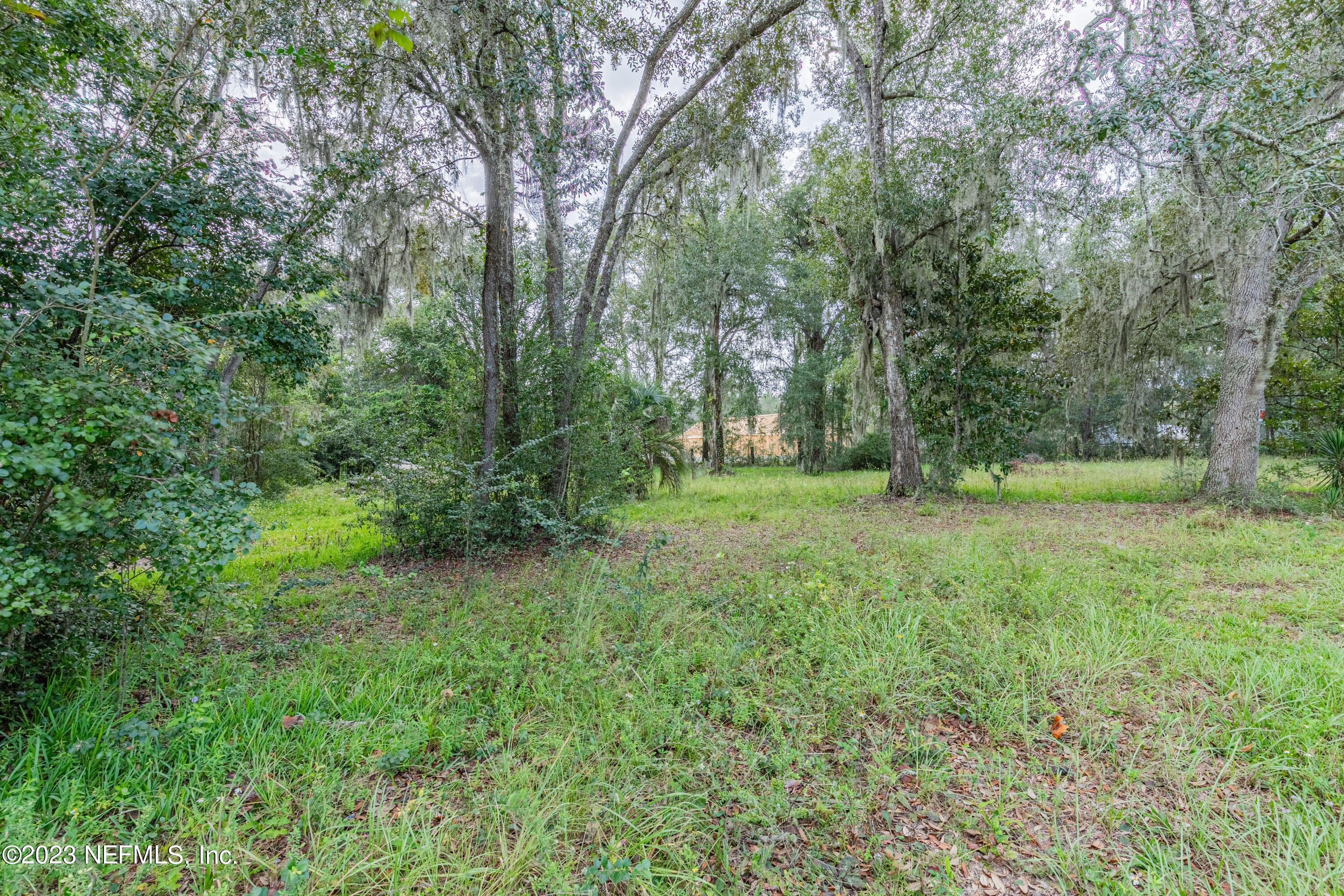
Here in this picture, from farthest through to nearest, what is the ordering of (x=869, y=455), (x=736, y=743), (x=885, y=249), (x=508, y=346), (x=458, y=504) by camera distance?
(x=869, y=455), (x=885, y=249), (x=508, y=346), (x=458, y=504), (x=736, y=743)

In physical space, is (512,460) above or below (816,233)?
below

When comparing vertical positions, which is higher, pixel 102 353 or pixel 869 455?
pixel 102 353

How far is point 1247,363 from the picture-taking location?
678cm

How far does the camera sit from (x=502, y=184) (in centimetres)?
495

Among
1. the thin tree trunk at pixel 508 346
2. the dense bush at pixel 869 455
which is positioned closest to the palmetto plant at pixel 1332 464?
the dense bush at pixel 869 455

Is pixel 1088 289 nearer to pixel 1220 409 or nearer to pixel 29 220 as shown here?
pixel 1220 409

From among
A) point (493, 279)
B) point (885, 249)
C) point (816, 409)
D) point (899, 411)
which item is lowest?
point (899, 411)

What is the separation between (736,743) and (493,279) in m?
4.66

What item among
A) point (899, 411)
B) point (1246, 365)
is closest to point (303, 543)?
point (899, 411)

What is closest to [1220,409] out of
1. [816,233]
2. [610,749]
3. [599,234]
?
[816,233]

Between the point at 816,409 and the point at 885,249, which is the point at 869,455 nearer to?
the point at 816,409

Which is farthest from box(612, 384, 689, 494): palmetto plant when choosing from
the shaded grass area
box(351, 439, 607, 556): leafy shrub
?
the shaded grass area

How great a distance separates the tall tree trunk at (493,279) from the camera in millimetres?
4875

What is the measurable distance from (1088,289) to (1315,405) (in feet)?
12.1
